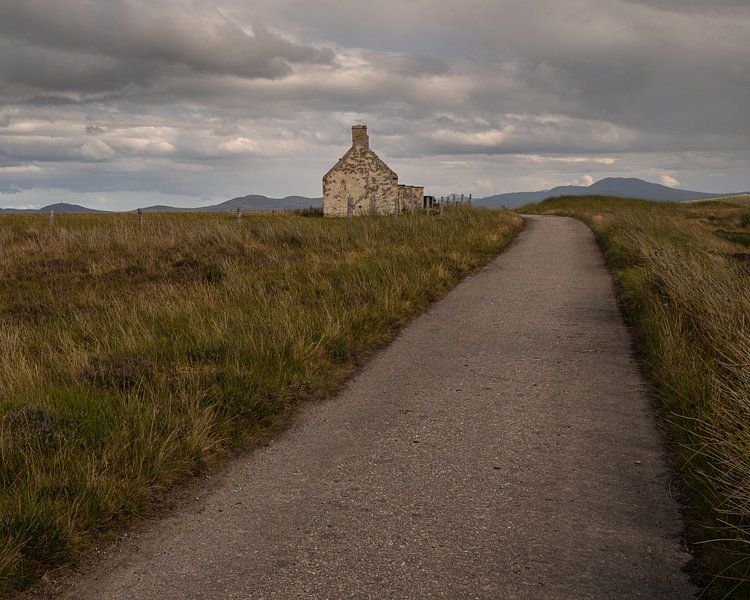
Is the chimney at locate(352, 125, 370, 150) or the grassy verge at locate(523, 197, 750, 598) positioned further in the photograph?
the chimney at locate(352, 125, 370, 150)

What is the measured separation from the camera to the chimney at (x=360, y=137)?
3719 cm

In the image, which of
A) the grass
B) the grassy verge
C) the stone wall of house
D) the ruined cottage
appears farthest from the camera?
the stone wall of house

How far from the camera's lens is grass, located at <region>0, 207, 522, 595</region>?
13.2 feet

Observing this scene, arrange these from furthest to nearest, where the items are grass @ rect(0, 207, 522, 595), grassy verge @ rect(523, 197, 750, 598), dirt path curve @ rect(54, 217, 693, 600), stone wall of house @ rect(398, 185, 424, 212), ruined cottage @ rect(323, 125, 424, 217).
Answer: stone wall of house @ rect(398, 185, 424, 212) < ruined cottage @ rect(323, 125, 424, 217) < grass @ rect(0, 207, 522, 595) < grassy verge @ rect(523, 197, 750, 598) < dirt path curve @ rect(54, 217, 693, 600)

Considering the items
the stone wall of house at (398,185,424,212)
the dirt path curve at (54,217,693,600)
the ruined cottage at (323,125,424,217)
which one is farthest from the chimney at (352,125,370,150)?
the dirt path curve at (54,217,693,600)

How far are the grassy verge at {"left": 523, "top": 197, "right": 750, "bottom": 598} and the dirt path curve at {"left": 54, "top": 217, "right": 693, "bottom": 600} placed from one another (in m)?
0.21

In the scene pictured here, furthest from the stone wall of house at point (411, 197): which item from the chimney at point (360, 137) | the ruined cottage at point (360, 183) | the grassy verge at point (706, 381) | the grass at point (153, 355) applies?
the grassy verge at point (706, 381)

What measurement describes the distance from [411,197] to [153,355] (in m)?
34.8

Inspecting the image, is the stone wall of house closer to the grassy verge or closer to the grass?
the grass

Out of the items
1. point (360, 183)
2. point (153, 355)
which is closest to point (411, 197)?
point (360, 183)

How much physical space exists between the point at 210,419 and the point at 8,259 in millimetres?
12307

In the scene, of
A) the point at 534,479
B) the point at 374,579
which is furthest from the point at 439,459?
the point at 374,579

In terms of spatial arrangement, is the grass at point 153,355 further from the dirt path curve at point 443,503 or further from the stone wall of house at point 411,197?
the stone wall of house at point 411,197

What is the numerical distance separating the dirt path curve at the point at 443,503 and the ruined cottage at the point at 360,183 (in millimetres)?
30674
